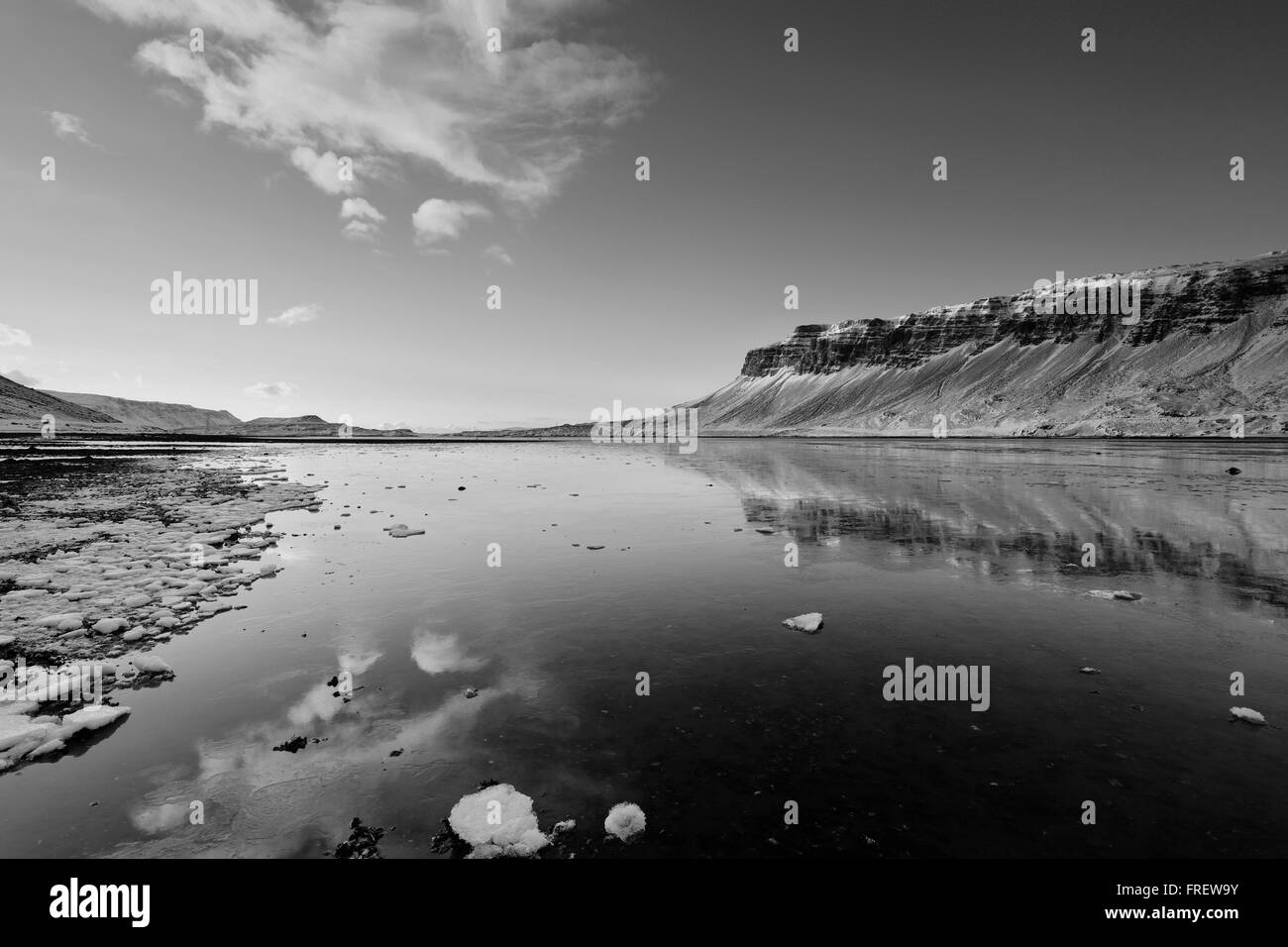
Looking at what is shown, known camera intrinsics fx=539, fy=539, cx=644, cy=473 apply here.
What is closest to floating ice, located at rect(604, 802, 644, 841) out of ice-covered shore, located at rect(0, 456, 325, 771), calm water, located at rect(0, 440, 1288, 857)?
calm water, located at rect(0, 440, 1288, 857)

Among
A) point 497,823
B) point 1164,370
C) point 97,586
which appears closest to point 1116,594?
point 497,823

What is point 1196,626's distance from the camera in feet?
31.7

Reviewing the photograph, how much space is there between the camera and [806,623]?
967cm

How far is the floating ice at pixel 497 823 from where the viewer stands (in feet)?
14.8

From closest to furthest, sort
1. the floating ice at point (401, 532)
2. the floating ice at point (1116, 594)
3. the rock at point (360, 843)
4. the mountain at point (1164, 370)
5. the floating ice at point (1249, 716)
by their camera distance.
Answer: the rock at point (360, 843) < the floating ice at point (1249, 716) < the floating ice at point (1116, 594) < the floating ice at point (401, 532) < the mountain at point (1164, 370)

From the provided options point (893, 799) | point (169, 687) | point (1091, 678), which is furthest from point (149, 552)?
point (1091, 678)

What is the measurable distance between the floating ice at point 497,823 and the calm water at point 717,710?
19 centimetres

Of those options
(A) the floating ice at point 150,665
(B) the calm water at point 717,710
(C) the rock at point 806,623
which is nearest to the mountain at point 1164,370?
(B) the calm water at point 717,710

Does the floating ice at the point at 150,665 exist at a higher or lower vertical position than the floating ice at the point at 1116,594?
lower

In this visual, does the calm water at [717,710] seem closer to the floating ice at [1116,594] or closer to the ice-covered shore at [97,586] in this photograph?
the floating ice at [1116,594]

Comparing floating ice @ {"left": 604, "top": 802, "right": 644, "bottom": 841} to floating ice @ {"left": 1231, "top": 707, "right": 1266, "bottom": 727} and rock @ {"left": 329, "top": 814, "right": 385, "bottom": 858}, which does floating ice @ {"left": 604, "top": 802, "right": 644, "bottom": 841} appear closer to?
rock @ {"left": 329, "top": 814, "right": 385, "bottom": 858}

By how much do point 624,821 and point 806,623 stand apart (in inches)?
229
